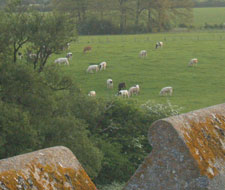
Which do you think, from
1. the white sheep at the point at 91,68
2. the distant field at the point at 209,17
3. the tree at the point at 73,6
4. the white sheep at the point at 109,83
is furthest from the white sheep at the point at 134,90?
the distant field at the point at 209,17

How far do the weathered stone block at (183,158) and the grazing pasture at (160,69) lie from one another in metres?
30.8

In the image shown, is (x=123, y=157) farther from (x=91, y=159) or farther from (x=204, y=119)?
(x=204, y=119)

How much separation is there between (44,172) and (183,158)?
1.02 metres

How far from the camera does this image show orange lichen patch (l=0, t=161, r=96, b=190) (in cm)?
246

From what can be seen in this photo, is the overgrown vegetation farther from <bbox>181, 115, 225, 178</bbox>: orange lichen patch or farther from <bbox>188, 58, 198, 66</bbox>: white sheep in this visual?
→ <bbox>188, 58, 198, 66</bbox>: white sheep

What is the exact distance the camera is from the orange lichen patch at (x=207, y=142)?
3.31 metres

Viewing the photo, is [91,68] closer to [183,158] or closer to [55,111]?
[55,111]

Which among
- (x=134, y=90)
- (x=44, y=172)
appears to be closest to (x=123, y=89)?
(x=134, y=90)

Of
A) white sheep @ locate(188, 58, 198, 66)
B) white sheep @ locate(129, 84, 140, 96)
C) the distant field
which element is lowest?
the distant field

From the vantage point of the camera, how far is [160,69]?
5312 centimetres

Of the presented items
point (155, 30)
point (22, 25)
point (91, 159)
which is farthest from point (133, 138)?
point (155, 30)

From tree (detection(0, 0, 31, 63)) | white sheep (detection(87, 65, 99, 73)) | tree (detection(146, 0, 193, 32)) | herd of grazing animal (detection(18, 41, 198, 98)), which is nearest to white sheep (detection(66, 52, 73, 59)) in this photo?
herd of grazing animal (detection(18, 41, 198, 98))

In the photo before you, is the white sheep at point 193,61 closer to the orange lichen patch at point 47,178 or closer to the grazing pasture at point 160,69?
the grazing pasture at point 160,69

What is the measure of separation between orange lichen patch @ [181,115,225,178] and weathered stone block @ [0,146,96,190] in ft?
2.66
